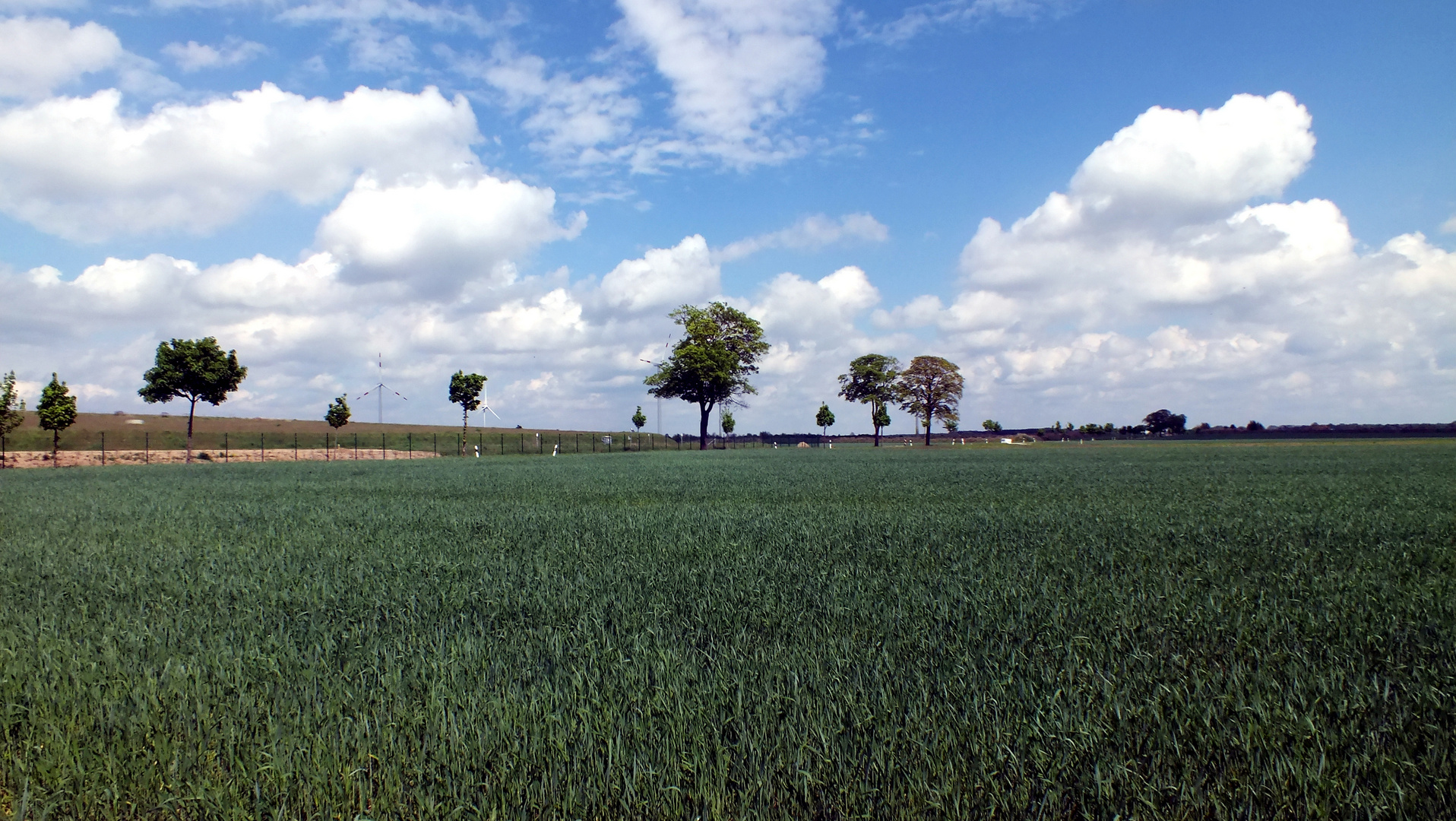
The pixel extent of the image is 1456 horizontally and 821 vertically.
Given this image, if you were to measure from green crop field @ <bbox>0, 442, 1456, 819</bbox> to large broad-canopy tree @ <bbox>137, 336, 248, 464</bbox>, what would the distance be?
49744 millimetres

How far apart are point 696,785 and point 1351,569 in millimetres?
8919

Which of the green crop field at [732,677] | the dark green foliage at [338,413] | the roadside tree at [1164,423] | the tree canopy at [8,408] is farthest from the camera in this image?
the roadside tree at [1164,423]

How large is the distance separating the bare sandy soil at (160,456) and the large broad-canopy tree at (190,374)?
4.54 metres

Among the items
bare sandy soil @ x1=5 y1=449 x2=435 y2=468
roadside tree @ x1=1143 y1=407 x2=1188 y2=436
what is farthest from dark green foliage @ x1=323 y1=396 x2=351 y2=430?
roadside tree @ x1=1143 y1=407 x2=1188 y2=436

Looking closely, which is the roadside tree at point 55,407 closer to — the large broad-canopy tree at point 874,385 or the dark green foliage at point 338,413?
the dark green foliage at point 338,413

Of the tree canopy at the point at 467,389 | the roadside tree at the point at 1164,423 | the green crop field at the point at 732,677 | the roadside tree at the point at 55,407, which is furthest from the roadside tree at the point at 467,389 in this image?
the roadside tree at the point at 1164,423

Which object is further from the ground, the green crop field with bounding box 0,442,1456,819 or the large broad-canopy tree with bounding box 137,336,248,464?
the large broad-canopy tree with bounding box 137,336,248,464

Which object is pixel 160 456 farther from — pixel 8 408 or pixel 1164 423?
pixel 1164 423

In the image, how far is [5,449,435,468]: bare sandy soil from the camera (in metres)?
49.2

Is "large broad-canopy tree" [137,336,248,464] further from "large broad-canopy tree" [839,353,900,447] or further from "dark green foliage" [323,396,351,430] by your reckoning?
"large broad-canopy tree" [839,353,900,447]

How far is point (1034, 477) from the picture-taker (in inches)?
1016

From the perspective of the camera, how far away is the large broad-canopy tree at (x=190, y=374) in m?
51.0

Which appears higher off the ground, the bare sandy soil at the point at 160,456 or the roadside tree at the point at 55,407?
the roadside tree at the point at 55,407

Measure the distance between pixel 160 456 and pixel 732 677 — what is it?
69.1 m
